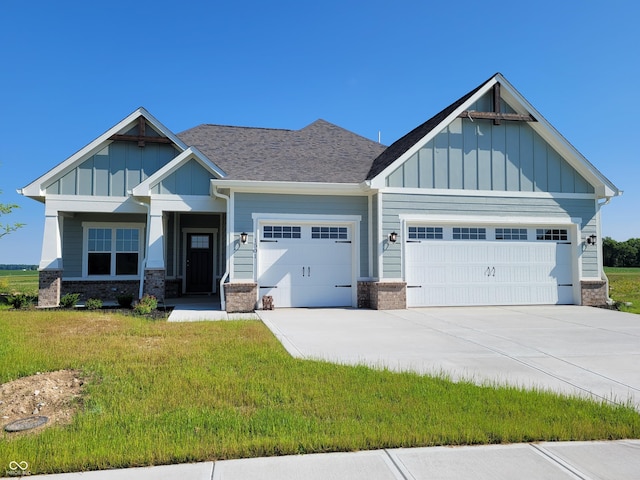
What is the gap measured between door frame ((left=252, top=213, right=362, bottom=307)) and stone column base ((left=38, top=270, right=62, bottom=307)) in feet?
20.8

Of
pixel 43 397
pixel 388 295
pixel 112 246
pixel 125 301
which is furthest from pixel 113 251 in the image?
pixel 43 397

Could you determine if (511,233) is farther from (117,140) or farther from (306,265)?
(117,140)

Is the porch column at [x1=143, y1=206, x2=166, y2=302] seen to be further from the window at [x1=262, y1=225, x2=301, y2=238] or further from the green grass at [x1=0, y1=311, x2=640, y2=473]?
the green grass at [x1=0, y1=311, x2=640, y2=473]

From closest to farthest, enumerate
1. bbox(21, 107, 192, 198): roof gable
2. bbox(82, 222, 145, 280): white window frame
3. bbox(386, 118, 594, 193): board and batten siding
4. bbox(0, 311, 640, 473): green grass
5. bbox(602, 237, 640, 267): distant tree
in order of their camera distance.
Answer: bbox(0, 311, 640, 473): green grass < bbox(386, 118, 594, 193): board and batten siding < bbox(21, 107, 192, 198): roof gable < bbox(82, 222, 145, 280): white window frame < bbox(602, 237, 640, 267): distant tree

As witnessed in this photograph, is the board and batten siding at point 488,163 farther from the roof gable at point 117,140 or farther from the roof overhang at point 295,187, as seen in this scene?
→ the roof gable at point 117,140

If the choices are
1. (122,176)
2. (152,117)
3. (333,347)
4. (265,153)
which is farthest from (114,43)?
(333,347)

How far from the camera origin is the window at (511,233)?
534 inches

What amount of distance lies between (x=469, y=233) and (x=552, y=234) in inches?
111

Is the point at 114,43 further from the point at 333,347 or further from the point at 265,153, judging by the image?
the point at 333,347

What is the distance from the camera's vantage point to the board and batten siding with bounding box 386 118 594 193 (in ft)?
42.5

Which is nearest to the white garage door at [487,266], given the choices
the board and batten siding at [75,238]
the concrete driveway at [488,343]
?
the concrete driveway at [488,343]

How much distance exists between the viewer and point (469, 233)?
13430 millimetres

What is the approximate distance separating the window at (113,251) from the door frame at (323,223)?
565 cm

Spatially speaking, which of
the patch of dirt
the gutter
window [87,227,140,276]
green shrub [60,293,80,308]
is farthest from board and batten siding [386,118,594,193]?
green shrub [60,293,80,308]
